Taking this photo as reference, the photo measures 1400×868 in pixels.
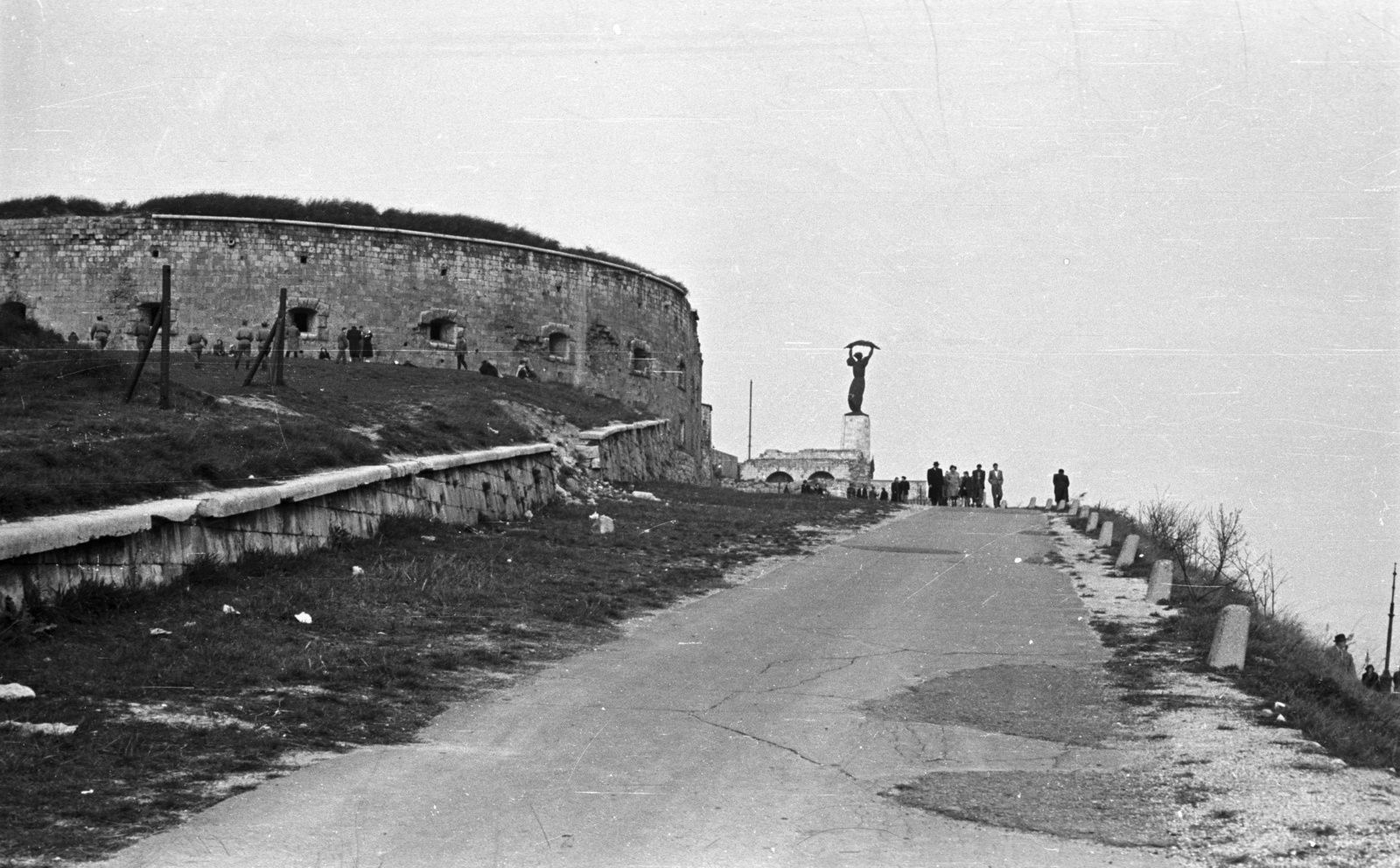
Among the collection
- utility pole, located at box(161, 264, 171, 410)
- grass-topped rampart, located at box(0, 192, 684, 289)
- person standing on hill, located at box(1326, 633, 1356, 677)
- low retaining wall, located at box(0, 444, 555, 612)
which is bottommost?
person standing on hill, located at box(1326, 633, 1356, 677)

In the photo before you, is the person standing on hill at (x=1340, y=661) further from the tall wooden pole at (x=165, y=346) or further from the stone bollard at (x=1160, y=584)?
the tall wooden pole at (x=165, y=346)

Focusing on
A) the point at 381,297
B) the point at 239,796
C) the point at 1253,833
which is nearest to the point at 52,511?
the point at 239,796

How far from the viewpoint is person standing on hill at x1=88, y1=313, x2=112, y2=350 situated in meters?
32.8

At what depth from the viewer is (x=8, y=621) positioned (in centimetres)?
693

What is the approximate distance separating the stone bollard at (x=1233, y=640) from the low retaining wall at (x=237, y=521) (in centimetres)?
659

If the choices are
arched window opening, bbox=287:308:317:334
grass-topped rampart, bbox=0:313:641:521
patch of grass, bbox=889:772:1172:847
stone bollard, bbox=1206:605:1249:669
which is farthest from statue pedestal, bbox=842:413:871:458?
patch of grass, bbox=889:772:1172:847

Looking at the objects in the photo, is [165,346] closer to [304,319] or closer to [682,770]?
[682,770]

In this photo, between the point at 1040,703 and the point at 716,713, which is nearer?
the point at 716,713

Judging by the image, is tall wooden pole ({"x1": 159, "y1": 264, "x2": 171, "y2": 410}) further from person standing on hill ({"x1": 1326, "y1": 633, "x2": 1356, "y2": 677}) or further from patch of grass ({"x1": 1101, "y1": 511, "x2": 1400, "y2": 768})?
person standing on hill ({"x1": 1326, "y1": 633, "x2": 1356, "y2": 677})

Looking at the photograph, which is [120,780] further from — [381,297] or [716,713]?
[381,297]

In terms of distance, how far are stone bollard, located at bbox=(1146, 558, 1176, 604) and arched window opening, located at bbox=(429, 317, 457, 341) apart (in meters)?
27.2

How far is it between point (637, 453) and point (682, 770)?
21040 millimetres

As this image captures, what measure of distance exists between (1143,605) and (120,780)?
8.44 m

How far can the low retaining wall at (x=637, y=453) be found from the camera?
22875mm
